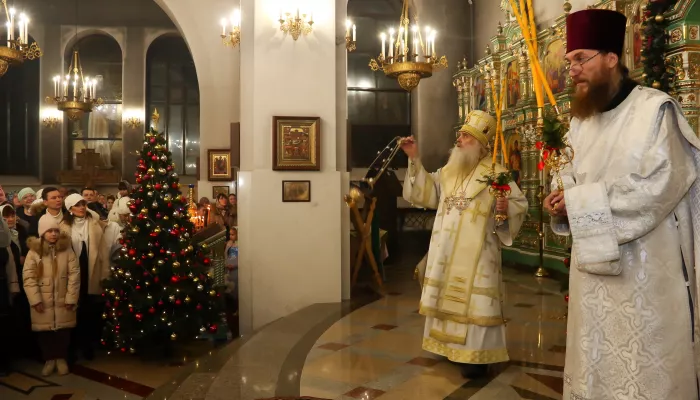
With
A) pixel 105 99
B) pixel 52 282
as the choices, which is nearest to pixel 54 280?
pixel 52 282

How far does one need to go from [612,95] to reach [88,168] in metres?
16.9

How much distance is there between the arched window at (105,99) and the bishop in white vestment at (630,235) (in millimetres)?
18022

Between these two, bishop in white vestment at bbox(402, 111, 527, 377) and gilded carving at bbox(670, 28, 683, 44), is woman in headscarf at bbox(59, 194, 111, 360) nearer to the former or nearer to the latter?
bishop in white vestment at bbox(402, 111, 527, 377)

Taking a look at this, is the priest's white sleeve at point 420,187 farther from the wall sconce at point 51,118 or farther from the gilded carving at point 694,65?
the wall sconce at point 51,118

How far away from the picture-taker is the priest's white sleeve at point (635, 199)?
7.80ft

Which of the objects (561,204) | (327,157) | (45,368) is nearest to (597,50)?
(561,204)

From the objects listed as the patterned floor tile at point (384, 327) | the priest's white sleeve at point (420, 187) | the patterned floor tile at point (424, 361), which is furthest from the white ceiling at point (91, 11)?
the patterned floor tile at point (424, 361)

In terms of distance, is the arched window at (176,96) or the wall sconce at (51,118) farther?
the arched window at (176,96)

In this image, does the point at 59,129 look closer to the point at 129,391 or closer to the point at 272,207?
the point at 272,207

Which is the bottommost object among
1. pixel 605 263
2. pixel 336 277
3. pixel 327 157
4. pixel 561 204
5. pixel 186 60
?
pixel 336 277

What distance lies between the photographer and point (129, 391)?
520 centimetres

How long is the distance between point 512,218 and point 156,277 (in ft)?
12.7

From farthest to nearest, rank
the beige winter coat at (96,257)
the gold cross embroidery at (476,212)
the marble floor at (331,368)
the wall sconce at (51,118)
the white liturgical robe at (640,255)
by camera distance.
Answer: the wall sconce at (51,118) → the beige winter coat at (96,257) → the gold cross embroidery at (476,212) → the marble floor at (331,368) → the white liturgical robe at (640,255)

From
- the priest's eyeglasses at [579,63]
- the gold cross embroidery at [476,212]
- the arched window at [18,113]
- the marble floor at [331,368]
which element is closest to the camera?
the priest's eyeglasses at [579,63]
